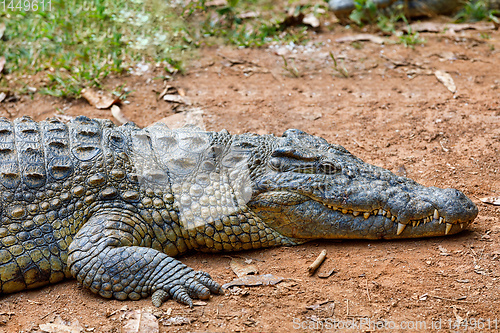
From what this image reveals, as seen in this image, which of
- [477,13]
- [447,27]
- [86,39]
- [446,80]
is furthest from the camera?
[477,13]

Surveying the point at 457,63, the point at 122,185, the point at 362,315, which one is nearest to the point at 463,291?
the point at 362,315

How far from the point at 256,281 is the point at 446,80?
426cm

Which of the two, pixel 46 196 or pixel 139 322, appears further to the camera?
pixel 46 196

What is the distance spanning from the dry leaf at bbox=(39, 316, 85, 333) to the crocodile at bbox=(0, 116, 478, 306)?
0.29 meters

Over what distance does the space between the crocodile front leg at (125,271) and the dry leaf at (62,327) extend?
0.28 m

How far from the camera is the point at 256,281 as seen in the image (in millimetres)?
Answer: 3527

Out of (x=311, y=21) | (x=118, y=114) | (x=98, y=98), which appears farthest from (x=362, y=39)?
(x=98, y=98)

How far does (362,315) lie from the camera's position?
311 centimetres

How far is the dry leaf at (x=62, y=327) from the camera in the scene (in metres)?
3.16

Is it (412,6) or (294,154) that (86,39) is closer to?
(294,154)

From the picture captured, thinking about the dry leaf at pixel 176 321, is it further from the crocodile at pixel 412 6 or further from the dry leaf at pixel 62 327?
the crocodile at pixel 412 6

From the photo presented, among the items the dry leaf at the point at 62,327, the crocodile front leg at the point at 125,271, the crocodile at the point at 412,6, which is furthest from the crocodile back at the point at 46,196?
the crocodile at the point at 412,6

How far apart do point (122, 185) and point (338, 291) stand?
1.76m

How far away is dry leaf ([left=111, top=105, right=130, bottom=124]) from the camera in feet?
18.9
